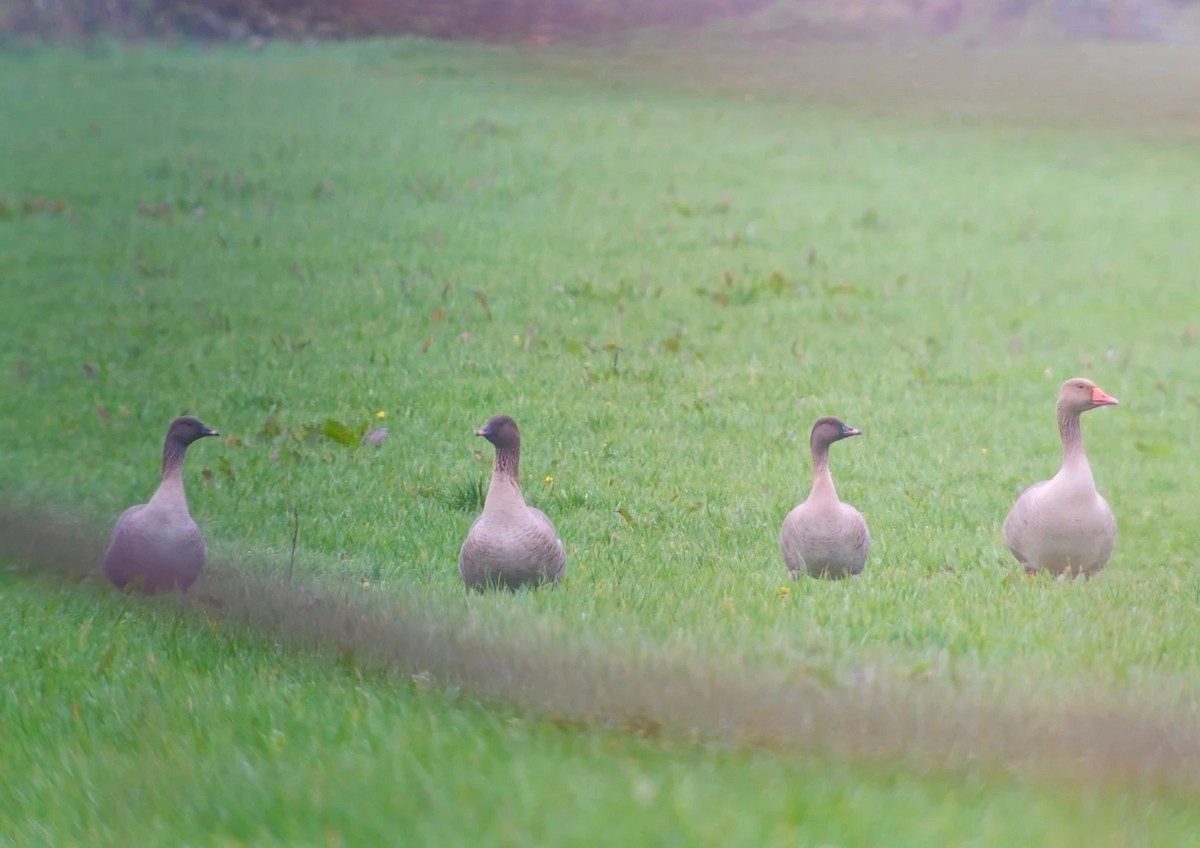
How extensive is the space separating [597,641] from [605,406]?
4174 mm

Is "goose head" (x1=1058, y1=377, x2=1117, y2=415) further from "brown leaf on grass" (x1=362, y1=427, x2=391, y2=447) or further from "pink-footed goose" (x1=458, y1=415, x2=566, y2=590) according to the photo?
"brown leaf on grass" (x1=362, y1=427, x2=391, y2=447)

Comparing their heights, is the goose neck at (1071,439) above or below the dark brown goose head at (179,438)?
above

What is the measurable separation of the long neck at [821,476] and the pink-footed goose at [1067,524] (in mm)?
800

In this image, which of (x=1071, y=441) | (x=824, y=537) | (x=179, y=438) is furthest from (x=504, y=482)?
(x=1071, y=441)

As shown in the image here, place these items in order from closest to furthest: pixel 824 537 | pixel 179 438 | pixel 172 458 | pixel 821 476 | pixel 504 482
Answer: pixel 504 482 → pixel 824 537 → pixel 821 476 → pixel 172 458 → pixel 179 438

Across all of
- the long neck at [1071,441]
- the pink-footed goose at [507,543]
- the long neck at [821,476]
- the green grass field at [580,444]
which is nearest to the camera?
the green grass field at [580,444]

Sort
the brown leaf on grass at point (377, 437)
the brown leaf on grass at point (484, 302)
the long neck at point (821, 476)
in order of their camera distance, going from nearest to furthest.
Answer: the long neck at point (821, 476), the brown leaf on grass at point (377, 437), the brown leaf on grass at point (484, 302)

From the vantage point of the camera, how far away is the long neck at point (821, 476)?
5.53 m

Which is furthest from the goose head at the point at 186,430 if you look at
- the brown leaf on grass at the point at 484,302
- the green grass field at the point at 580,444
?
the brown leaf on grass at the point at 484,302

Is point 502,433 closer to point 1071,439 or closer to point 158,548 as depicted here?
point 158,548

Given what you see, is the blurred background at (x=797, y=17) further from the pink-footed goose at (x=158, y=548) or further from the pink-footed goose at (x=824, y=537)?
the pink-footed goose at (x=158, y=548)

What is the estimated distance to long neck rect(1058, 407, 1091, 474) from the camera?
5.63m

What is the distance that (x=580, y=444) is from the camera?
7648 millimetres

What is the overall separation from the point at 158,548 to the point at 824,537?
258 centimetres
